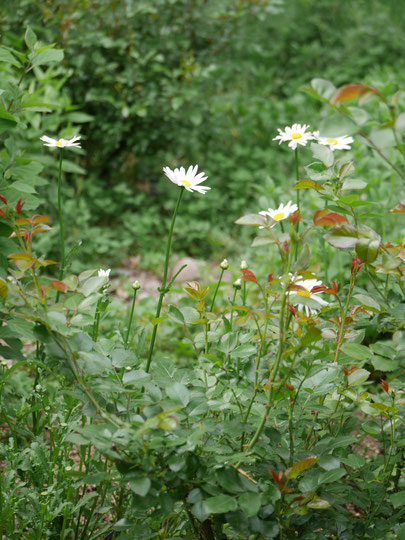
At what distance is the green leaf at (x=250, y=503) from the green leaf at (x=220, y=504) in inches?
0.7

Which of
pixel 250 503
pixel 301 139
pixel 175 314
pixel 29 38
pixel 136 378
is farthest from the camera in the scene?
pixel 29 38

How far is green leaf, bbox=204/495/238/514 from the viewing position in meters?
0.88

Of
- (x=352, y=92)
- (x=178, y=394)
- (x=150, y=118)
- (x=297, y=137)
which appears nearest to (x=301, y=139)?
(x=297, y=137)

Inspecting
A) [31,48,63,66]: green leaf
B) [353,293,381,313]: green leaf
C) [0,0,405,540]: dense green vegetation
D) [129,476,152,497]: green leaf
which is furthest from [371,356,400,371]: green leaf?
[31,48,63,66]: green leaf

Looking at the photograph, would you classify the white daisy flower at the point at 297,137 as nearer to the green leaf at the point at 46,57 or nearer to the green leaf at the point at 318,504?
the green leaf at the point at 46,57

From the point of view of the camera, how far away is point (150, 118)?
12.3ft

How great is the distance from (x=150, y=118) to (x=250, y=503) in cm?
320

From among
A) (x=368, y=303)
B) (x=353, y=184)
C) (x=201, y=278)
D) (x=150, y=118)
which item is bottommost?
(x=201, y=278)

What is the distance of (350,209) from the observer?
1.28m

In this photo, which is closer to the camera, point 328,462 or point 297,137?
point 328,462

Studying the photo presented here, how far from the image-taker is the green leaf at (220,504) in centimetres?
88

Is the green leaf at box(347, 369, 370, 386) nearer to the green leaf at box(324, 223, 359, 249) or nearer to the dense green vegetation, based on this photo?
the dense green vegetation

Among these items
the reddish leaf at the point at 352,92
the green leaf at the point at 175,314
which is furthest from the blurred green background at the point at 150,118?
the reddish leaf at the point at 352,92

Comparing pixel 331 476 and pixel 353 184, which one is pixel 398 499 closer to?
pixel 331 476
